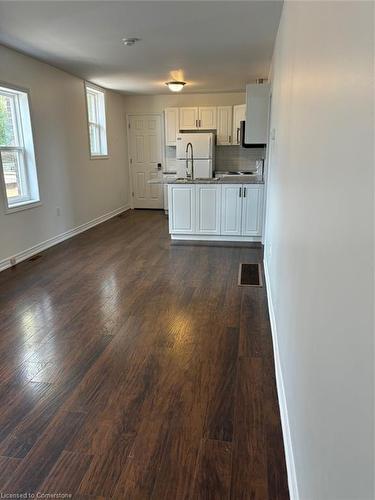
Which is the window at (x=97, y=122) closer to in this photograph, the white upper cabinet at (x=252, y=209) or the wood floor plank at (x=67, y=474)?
the white upper cabinet at (x=252, y=209)

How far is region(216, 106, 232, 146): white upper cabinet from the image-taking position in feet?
24.2

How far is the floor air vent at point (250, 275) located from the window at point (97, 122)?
3.95m

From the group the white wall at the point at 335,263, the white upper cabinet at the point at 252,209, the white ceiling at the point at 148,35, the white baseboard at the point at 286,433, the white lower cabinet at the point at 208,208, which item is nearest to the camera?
the white wall at the point at 335,263

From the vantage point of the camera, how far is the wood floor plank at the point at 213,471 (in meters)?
1.52

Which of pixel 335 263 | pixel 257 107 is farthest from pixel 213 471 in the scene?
pixel 257 107


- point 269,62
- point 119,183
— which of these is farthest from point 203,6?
point 119,183

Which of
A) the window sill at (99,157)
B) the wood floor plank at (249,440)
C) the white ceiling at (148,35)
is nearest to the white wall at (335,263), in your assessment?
the wood floor plank at (249,440)

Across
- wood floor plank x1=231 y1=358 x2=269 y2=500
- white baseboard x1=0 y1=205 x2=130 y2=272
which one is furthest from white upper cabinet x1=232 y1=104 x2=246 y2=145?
wood floor plank x1=231 y1=358 x2=269 y2=500

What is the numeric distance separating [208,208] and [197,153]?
2.23 m

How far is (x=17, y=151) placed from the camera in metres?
4.70

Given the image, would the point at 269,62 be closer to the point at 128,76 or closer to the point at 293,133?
the point at 128,76

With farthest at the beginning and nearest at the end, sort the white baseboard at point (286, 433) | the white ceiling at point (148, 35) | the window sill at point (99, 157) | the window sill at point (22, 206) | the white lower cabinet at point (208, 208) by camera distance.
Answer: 1. the window sill at point (99, 157)
2. the white lower cabinet at point (208, 208)
3. the window sill at point (22, 206)
4. the white ceiling at point (148, 35)
5. the white baseboard at point (286, 433)

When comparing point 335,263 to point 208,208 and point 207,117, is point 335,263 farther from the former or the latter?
point 207,117

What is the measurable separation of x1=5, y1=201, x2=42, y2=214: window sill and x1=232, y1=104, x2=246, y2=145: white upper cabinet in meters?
4.14
